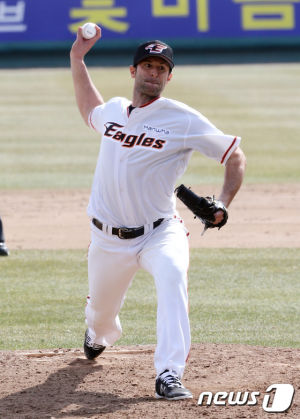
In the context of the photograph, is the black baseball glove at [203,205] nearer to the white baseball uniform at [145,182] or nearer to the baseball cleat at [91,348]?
the white baseball uniform at [145,182]

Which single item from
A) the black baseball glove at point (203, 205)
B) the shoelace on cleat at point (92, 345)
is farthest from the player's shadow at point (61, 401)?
the black baseball glove at point (203, 205)

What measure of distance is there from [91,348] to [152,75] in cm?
191

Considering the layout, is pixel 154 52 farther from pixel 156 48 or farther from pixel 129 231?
pixel 129 231

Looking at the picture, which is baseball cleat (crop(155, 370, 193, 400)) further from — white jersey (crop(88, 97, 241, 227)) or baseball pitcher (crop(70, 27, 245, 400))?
white jersey (crop(88, 97, 241, 227))

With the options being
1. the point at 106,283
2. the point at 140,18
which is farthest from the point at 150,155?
the point at 140,18

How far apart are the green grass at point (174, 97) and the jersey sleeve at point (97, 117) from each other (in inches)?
322

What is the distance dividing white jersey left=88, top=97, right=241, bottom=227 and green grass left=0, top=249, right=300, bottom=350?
68.4 inches

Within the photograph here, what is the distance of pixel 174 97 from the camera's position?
21750mm

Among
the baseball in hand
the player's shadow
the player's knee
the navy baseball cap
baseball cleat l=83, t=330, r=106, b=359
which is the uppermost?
the baseball in hand

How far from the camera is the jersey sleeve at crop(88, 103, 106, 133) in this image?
5875 mm

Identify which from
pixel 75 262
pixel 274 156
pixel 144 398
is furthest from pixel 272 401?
pixel 274 156

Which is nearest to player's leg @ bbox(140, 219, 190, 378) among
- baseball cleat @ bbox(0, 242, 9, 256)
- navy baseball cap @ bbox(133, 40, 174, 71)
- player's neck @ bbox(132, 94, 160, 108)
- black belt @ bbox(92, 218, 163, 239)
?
black belt @ bbox(92, 218, 163, 239)

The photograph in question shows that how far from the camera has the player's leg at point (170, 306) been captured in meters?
5.19

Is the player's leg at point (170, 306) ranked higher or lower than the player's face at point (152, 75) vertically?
lower
